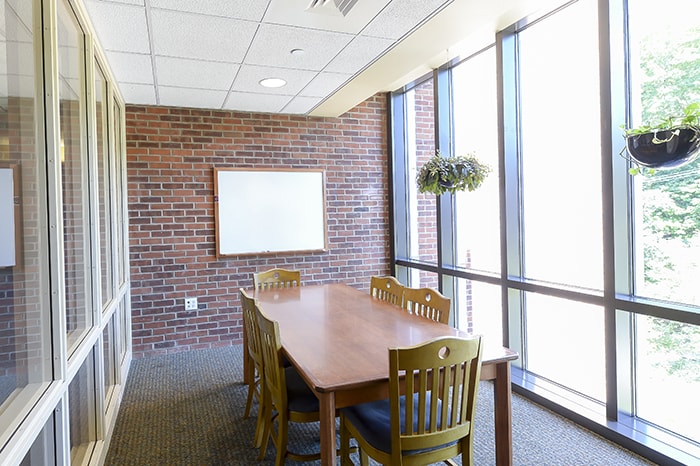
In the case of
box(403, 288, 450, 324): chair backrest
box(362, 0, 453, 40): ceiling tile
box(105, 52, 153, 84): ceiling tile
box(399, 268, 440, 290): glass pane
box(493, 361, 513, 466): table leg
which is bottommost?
box(493, 361, 513, 466): table leg

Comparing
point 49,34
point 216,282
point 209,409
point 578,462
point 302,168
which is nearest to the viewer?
point 49,34

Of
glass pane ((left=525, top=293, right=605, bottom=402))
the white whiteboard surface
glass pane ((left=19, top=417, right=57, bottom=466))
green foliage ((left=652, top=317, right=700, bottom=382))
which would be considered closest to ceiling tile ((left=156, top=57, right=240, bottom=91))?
the white whiteboard surface

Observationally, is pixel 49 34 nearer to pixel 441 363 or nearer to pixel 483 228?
pixel 441 363

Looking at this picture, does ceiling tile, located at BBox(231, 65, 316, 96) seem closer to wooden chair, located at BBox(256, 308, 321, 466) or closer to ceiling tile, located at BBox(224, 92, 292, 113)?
ceiling tile, located at BBox(224, 92, 292, 113)

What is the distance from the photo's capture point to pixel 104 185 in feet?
9.57

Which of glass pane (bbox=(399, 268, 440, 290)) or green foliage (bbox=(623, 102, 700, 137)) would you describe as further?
glass pane (bbox=(399, 268, 440, 290))

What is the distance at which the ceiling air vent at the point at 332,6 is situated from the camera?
7.77 ft

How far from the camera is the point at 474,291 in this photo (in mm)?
3979

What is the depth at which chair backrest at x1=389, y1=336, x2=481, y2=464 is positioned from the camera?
5.28 feet

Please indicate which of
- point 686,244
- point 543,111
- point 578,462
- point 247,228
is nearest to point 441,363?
point 578,462

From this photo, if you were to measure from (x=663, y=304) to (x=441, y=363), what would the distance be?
150cm

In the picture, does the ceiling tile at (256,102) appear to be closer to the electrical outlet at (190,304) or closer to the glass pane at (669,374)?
the electrical outlet at (190,304)

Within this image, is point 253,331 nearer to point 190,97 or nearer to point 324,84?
point 324,84

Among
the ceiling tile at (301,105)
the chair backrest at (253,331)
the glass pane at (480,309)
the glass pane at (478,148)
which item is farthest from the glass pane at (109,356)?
the glass pane at (478,148)
